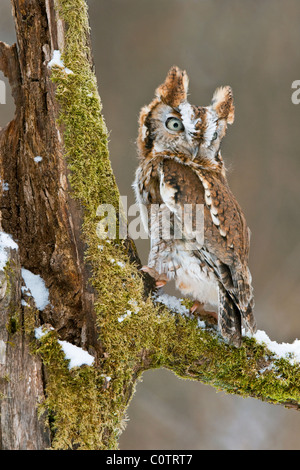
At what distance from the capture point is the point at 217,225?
2.29 m

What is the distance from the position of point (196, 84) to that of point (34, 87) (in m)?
2.41

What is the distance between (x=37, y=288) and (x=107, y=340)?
13.8 inches

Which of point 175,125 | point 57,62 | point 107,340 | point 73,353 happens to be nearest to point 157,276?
point 107,340

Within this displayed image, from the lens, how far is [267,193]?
4.10 meters

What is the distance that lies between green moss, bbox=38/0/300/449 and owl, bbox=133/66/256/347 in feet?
0.47

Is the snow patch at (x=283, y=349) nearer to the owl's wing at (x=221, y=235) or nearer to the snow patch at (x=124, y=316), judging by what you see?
the owl's wing at (x=221, y=235)

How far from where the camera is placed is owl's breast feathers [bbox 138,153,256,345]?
2.16 metres

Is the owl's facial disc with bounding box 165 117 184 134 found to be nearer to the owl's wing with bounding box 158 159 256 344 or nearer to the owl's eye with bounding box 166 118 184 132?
the owl's eye with bounding box 166 118 184 132

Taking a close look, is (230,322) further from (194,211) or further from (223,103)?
(223,103)

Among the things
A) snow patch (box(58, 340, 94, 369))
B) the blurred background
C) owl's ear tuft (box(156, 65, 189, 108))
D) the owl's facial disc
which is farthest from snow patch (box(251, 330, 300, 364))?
the blurred background

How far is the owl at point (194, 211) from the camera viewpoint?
222 centimetres

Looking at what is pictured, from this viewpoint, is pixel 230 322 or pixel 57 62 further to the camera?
pixel 230 322

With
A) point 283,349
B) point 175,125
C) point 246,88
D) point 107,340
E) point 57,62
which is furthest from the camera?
point 246,88

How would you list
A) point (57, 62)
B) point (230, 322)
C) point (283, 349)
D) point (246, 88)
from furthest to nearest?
point (246, 88)
point (283, 349)
point (230, 322)
point (57, 62)
